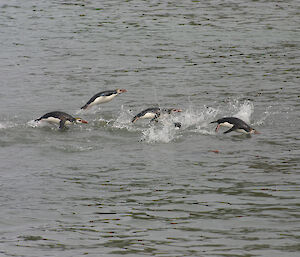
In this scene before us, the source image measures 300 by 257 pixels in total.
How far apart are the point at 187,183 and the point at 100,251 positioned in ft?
12.0

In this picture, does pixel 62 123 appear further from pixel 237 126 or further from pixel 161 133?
pixel 237 126

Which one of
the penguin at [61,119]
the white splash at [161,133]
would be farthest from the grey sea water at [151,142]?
the penguin at [61,119]

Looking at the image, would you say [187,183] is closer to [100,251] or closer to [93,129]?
[100,251]

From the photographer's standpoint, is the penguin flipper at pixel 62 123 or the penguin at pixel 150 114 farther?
the penguin at pixel 150 114

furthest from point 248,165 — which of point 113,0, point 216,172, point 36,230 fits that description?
point 113,0

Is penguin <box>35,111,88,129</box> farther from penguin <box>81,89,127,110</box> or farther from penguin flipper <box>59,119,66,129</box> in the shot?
penguin <box>81,89,127,110</box>

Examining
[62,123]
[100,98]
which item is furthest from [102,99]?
[62,123]

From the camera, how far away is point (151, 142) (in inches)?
666

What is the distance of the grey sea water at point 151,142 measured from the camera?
35.3 ft

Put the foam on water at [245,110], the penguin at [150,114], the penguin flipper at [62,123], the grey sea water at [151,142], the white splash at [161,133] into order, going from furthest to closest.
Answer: the foam on water at [245,110] < the penguin at [150,114] < the penguin flipper at [62,123] < the white splash at [161,133] < the grey sea water at [151,142]

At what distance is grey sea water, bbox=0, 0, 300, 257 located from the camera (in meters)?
10.8

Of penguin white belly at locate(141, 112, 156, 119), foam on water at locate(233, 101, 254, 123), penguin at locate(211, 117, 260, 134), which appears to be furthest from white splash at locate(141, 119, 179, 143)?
foam on water at locate(233, 101, 254, 123)

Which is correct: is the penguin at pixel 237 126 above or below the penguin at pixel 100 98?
below

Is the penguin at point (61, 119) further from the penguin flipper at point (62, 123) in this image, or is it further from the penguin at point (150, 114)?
the penguin at point (150, 114)
